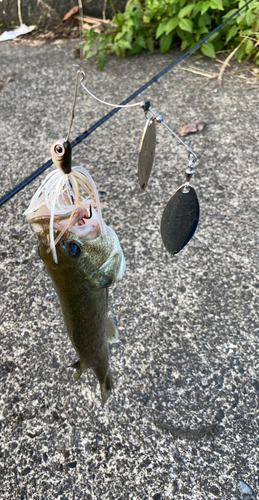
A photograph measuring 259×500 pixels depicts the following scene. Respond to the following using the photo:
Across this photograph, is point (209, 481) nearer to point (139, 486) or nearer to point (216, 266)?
point (139, 486)

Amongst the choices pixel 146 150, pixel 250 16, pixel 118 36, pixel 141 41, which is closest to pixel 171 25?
pixel 141 41

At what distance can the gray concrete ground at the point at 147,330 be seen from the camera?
162 centimetres

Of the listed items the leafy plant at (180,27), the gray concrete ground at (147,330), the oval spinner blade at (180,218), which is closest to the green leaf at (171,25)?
the leafy plant at (180,27)

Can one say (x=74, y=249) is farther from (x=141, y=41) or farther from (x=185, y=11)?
(x=141, y=41)

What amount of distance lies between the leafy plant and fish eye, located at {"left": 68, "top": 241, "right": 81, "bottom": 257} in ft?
10.4

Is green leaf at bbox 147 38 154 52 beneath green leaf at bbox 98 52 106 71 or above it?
above

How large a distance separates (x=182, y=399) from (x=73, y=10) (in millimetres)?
4693

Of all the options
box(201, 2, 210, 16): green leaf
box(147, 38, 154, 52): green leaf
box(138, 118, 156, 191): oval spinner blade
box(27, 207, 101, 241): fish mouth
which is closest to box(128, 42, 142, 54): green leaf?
box(147, 38, 154, 52): green leaf

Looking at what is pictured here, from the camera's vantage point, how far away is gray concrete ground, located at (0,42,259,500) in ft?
5.33

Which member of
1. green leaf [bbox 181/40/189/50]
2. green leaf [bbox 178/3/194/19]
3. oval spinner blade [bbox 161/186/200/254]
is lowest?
oval spinner blade [bbox 161/186/200/254]

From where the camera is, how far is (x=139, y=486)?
61.9 inches

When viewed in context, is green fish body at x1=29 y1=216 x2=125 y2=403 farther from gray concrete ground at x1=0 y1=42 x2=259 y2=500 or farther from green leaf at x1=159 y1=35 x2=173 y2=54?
green leaf at x1=159 y1=35 x2=173 y2=54

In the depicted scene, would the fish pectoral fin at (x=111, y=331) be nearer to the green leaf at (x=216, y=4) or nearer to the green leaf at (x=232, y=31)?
the green leaf at (x=216, y=4)

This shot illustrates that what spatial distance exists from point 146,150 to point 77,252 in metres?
0.44
